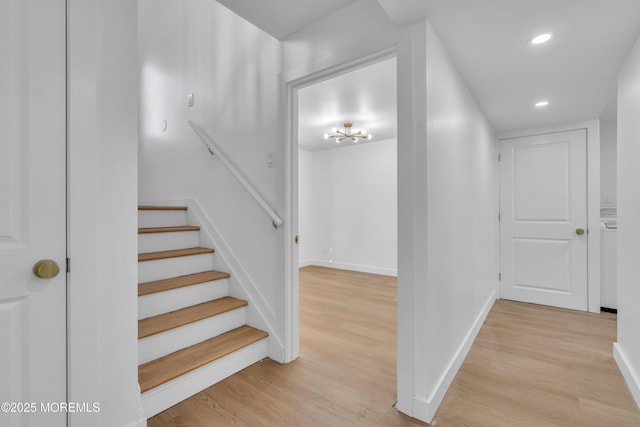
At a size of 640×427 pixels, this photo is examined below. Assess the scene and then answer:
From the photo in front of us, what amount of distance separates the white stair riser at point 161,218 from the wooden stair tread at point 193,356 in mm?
1192

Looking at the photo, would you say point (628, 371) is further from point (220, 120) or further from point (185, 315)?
point (220, 120)

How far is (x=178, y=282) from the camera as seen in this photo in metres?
2.09

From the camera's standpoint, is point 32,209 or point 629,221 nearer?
point 32,209

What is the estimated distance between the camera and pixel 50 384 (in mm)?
1054

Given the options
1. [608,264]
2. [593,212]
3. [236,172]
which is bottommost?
[608,264]

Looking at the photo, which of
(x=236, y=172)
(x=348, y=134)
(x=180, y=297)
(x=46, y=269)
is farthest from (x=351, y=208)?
(x=46, y=269)

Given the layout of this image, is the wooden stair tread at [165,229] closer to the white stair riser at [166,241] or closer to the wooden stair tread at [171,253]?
the white stair riser at [166,241]

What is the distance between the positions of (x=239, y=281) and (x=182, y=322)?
55 centimetres

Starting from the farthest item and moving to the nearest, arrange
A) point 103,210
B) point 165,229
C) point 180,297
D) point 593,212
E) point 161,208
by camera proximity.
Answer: point 593,212
point 161,208
point 165,229
point 180,297
point 103,210

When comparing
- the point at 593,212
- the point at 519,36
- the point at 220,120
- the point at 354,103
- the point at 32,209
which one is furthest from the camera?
the point at 354,103

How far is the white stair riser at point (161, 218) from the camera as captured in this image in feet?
8.21

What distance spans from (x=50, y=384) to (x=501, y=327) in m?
3.26

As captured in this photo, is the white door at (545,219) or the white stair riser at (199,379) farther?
the white door at (545,219)

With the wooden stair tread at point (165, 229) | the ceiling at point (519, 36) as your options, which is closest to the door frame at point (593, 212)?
the ceiling at point (519, 36)
